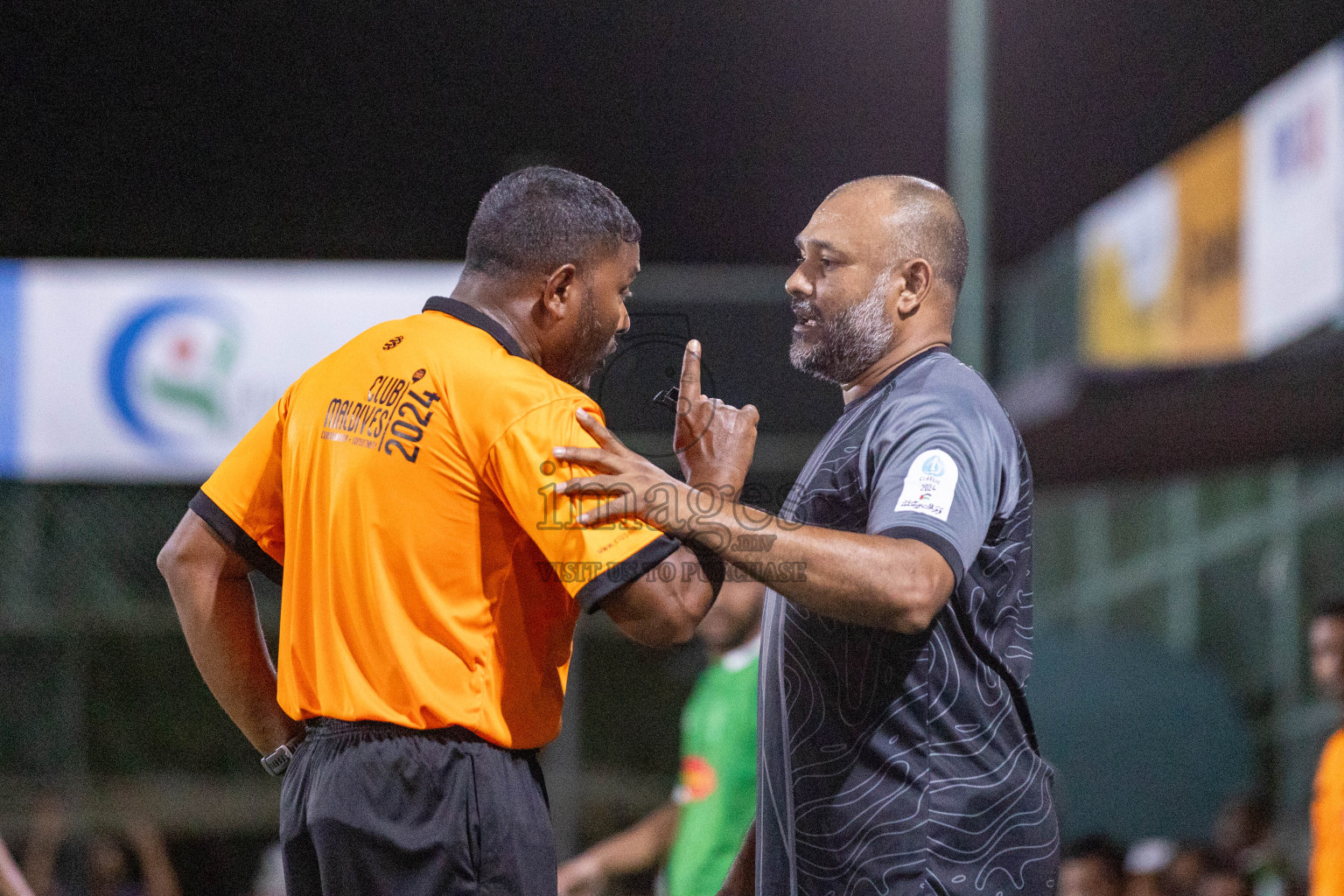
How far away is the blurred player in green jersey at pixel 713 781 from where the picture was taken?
4.94 metres

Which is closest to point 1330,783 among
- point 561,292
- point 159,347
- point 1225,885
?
point 1225,885

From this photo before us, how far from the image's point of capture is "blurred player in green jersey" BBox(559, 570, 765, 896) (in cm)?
494

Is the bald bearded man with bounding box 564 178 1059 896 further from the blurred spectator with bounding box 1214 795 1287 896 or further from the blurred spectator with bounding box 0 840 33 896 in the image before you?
the blurred spectator with bounding box 1214 795 1287 896

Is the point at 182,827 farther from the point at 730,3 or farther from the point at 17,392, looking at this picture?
the point at 730,3

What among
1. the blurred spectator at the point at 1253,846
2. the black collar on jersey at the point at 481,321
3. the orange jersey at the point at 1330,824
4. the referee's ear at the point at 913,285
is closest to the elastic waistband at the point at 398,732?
the black collar on jersey at the point at 481,321

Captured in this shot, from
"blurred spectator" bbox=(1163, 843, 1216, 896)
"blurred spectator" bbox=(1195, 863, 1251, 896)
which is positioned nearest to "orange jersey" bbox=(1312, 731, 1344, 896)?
"blurred spectator" bbox=(1195, 863, 1251, 896)

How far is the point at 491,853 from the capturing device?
8.14 feet

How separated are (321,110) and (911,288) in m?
9.78

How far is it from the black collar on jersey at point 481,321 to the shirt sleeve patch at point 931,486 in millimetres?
775

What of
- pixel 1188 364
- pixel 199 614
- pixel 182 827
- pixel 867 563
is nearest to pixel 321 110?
pixel 182 827

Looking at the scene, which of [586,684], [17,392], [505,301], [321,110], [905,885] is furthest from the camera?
[586,684]

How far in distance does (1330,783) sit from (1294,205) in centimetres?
370

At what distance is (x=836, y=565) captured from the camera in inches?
93.0

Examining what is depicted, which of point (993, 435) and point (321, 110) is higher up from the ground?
point (321, 110)
